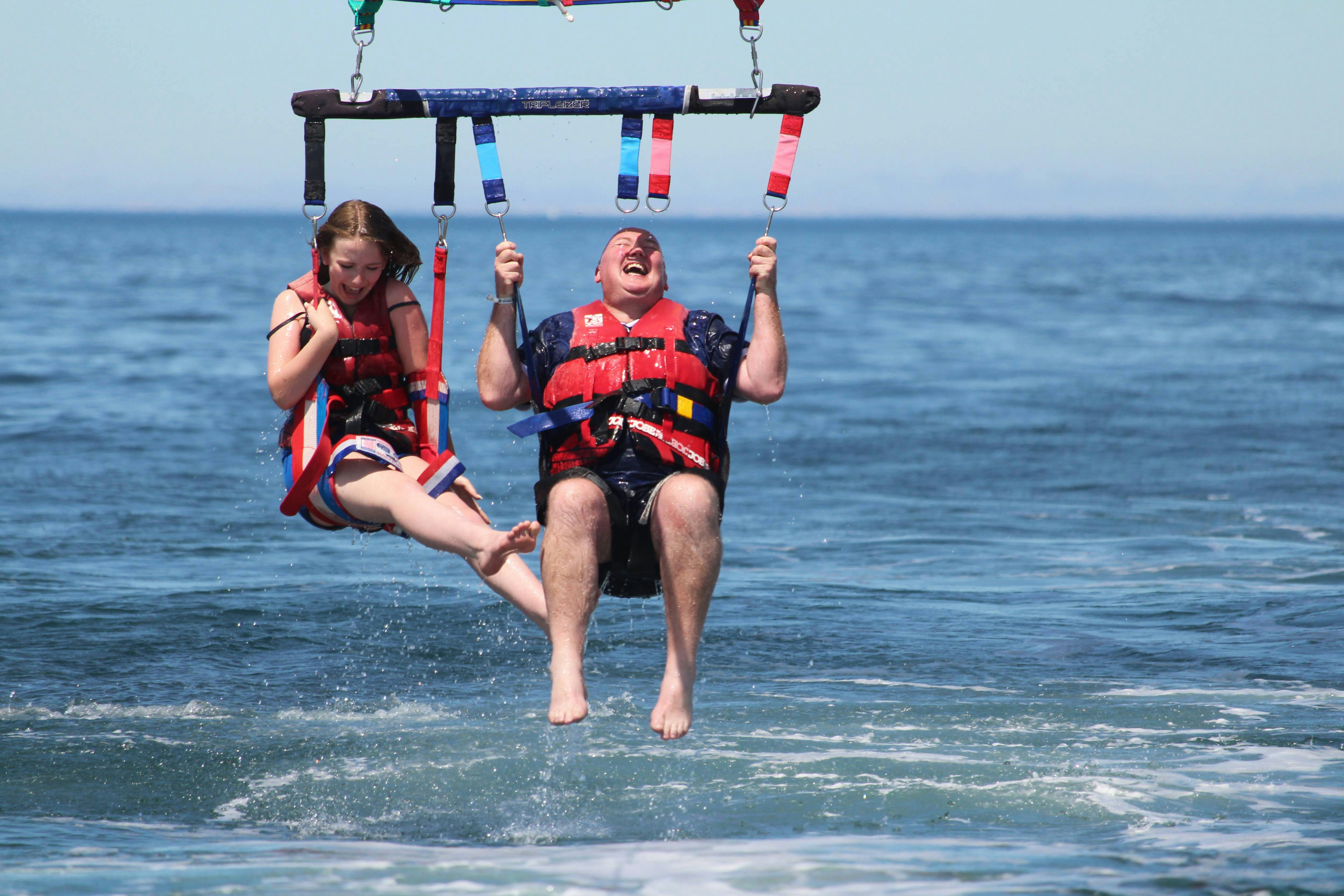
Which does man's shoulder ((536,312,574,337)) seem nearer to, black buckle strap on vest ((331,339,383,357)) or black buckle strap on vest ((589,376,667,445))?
black buckle strap on vest ((589,376,667,445))

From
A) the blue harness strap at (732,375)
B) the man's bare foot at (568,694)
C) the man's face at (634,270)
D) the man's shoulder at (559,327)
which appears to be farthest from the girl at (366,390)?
the blue harness strap at (732,375)

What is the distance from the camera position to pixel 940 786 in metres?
5.84

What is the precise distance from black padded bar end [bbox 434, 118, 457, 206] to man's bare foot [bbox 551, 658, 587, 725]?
192 centimetres

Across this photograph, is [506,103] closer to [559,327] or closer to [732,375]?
[559,327]

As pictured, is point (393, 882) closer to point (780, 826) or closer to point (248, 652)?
point (780, 826)

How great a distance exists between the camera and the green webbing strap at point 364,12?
17.8 ft

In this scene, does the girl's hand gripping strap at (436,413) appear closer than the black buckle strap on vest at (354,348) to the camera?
Yes

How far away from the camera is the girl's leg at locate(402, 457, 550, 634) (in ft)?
17.9

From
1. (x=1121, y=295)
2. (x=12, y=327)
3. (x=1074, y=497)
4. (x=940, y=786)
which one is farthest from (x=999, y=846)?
(x=1121, y=295)

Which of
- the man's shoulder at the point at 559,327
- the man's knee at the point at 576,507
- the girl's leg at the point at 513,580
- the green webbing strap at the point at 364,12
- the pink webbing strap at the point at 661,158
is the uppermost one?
the green webbing strap at the point at 364,12

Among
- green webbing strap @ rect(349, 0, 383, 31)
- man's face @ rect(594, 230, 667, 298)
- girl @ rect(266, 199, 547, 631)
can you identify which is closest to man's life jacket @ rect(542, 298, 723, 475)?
man's face @ rect(594, 230, 667, 298)

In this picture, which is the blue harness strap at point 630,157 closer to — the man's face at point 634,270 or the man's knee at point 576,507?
the man's face at point 634,270

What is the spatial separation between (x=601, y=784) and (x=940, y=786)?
1.45 metres

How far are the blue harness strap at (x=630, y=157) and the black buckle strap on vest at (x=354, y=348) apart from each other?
1.22 metres
